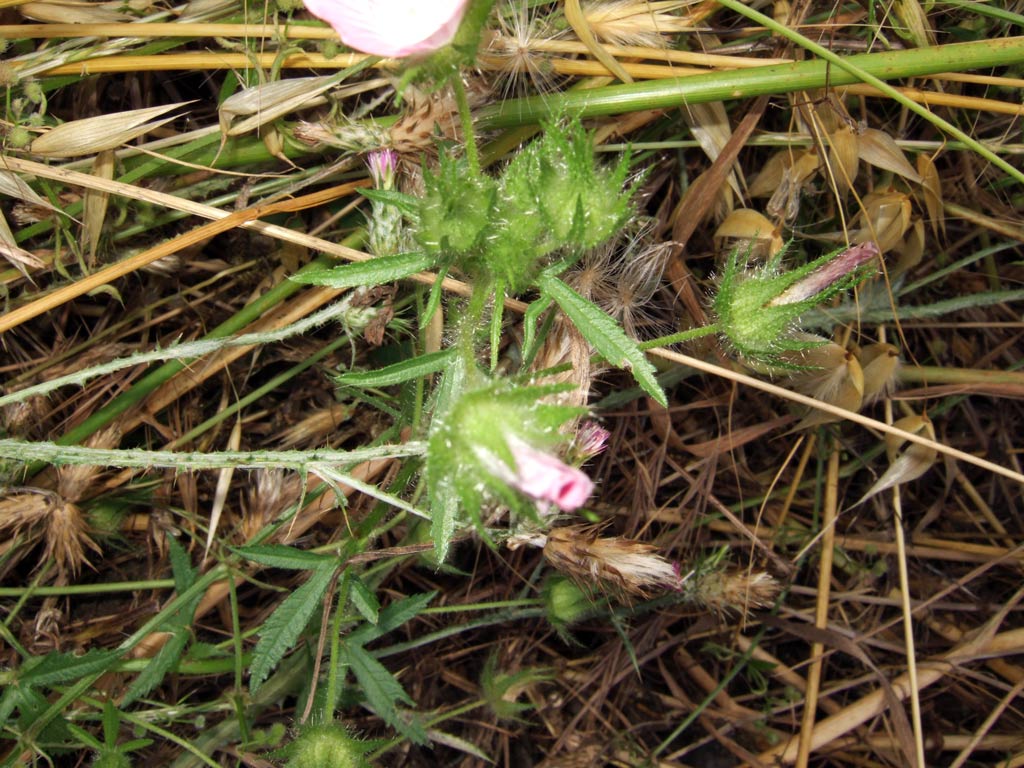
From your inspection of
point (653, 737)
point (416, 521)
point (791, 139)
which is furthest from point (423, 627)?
point (791, 139)

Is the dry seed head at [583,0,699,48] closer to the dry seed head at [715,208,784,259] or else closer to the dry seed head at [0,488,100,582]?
the dry seed head at [715,208,784,259]

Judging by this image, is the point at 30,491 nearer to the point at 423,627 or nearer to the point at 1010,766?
the point at 423,627

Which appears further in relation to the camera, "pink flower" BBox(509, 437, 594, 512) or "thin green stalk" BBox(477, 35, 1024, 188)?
"thin green stalk" BBox(477, 35, 1024, 188)

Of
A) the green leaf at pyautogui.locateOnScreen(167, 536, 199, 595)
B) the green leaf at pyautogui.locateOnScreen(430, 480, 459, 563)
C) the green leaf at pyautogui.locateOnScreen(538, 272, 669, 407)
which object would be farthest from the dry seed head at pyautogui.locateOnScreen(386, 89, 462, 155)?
the green leaf at pyautogui.locateOnScreen(167, 536, 199, 595)

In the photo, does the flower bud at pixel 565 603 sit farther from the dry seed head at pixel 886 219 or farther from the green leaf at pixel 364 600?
the dry seed head at pixel 886 219

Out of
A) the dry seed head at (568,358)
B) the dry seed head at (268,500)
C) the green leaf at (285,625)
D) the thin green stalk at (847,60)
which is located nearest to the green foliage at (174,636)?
the dry seed head at (268,500)

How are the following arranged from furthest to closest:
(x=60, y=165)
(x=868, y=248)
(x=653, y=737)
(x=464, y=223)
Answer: (x=653, y=737), (x=60, y=165), (x=868, y=248), (x=464, y=223)
